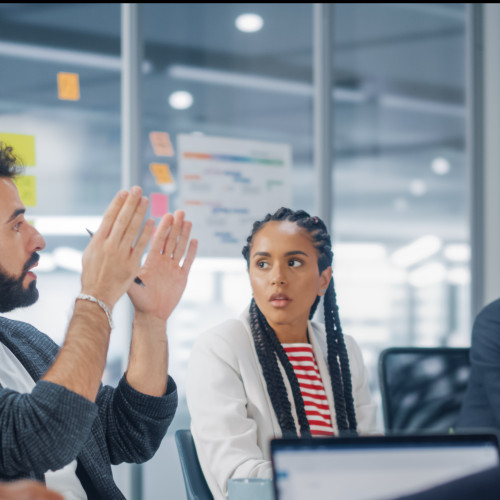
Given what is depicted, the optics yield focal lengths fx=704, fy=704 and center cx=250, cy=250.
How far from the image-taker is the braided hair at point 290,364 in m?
1.78

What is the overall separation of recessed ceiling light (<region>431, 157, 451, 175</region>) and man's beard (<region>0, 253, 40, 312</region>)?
9.12 ft

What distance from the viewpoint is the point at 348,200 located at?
3.52 m

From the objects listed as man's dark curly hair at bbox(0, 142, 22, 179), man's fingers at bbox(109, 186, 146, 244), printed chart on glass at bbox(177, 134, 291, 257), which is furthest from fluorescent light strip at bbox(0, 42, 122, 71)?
man's fingers at bbox(109, 186, 146, 244)

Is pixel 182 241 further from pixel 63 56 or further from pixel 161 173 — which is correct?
pixel 63 56

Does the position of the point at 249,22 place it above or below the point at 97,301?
above

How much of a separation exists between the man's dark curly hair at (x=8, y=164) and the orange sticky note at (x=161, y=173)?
1.33 m

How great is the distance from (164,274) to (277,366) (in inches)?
19.5

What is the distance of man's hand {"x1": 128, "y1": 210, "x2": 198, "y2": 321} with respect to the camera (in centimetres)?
145

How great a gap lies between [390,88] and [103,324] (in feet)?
9.30

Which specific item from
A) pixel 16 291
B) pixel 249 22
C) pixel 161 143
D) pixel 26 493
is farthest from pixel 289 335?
pixel 249 22

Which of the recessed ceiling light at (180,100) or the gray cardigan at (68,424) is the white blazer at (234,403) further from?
the recessed ceiling light at (180,100)

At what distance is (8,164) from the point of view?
1.61m

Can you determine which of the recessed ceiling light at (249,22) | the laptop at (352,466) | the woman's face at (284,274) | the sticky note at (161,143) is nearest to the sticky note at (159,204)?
the sticky note at (161,143)

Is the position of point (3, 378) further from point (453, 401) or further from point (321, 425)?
point (453, 401)
